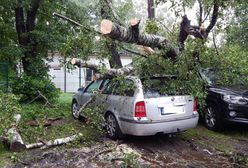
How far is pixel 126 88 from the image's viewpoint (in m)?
7.28

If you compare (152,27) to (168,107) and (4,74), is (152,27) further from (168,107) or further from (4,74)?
(4,74)

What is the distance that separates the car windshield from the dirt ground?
1.19 meters

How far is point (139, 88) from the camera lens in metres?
7.07

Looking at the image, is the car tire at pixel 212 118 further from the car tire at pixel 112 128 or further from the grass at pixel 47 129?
the grass at pixel 47 129

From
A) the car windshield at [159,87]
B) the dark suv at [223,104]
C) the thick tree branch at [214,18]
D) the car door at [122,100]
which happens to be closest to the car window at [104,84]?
the car door at [122,100]

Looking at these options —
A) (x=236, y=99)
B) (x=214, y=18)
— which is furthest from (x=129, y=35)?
(x=214, y=18)

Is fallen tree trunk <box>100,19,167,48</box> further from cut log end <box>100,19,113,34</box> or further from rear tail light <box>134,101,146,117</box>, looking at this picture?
rear tail light <box>134,101,146,117</box>

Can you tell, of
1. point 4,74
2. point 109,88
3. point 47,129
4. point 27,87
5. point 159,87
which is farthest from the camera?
point 27,87

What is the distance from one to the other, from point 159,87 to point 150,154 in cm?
151

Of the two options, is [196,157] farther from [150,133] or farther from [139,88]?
[139,88]

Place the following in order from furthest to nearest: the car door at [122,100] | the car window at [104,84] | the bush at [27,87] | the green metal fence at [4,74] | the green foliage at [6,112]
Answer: the bush at [27,87] → the green metal fence at [4,74] → the car window at [104,84] → the car door at [122,100] → the green foliage at [6,112]

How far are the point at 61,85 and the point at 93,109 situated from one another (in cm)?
1763

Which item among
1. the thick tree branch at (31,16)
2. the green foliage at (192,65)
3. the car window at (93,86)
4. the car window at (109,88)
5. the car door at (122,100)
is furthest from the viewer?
the thick tree branch at (31,16)

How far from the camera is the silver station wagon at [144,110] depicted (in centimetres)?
689
